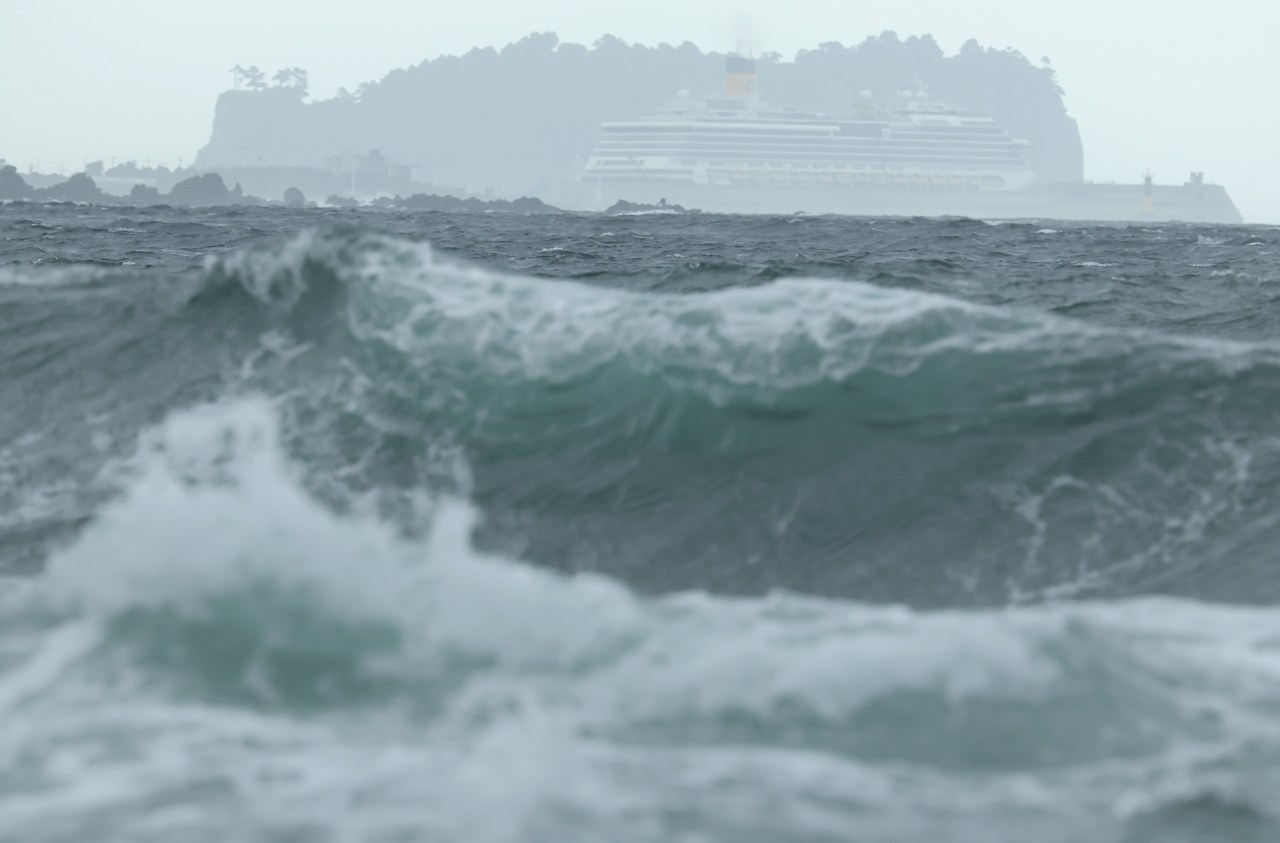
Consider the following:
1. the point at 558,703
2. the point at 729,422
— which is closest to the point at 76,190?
the point at 729,422

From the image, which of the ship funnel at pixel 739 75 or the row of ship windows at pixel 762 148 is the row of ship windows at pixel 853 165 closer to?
the row of ship windows at pixel 762 148

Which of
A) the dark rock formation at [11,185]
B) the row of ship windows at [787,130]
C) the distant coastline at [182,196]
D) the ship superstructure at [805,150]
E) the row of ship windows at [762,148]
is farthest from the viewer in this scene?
the row of ship windows at [787,130]

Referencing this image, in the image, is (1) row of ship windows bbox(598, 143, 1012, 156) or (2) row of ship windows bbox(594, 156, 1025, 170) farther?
(1) row of ship windows bbox(598, 143, 1012, 156)

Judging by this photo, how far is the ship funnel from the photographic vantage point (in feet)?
384

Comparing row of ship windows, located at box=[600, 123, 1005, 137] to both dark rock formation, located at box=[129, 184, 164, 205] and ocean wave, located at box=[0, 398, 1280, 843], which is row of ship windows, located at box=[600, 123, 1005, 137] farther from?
ocean wave, located at box=[0, 398, 1280, 843]

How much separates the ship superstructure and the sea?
289 ft

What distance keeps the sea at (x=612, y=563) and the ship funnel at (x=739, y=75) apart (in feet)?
377

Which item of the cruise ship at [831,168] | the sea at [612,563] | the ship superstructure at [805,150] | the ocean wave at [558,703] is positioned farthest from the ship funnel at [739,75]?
the ocean wave at [558,703]

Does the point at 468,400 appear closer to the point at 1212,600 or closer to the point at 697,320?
the point at 697,320

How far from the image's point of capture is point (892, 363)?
6477 millimetres

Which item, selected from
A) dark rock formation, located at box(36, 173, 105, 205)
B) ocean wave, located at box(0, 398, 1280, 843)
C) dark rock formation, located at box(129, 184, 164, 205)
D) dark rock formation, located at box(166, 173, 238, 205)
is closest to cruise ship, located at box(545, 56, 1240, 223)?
dark rock formation, located at box(166, 173, 238, 205)

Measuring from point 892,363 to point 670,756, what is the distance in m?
3.39

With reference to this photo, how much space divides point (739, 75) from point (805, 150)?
86.0 ft

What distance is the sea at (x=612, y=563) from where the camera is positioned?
3479mm
